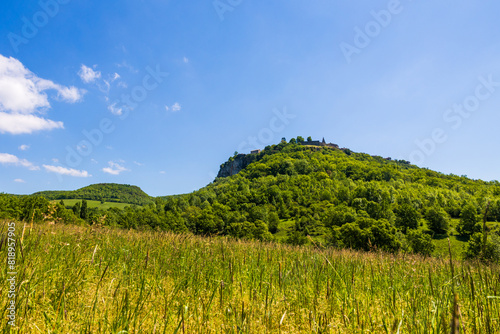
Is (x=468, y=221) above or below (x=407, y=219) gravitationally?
above

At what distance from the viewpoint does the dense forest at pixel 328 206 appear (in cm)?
6525

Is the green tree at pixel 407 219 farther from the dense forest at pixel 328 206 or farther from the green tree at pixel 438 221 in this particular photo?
the green tree at pixel 438 221

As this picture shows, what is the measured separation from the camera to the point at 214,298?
11.7 ft

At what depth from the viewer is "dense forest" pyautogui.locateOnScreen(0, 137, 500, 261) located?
65.2 metres

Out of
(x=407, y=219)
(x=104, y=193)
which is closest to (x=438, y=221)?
(x=407, y=219)

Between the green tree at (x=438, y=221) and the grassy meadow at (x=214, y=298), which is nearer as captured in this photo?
the grassy meadow at (x=214, y=298)

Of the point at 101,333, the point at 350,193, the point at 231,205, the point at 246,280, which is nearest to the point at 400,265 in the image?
the point at 246,280

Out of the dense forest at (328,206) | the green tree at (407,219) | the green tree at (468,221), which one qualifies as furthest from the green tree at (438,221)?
the green tree at (407,219)

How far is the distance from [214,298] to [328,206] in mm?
114044

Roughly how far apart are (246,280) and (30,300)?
301cm

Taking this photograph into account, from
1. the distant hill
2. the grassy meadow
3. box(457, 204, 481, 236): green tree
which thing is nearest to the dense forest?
box(457, 204, 481, 236): green tree

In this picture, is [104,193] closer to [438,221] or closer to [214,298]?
[438,221]

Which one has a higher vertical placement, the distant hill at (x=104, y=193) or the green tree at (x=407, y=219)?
the distant hill at (x=104, y=193)

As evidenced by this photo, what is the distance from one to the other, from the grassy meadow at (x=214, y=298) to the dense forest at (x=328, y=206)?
53167mm
